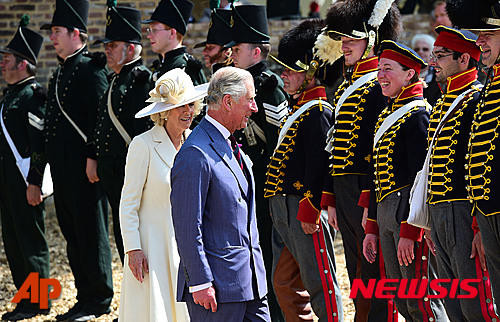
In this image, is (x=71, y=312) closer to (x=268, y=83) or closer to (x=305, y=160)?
(x=268, y=83)

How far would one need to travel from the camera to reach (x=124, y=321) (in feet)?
15.1

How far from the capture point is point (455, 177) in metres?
4.15

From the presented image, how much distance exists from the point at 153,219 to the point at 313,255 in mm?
1084

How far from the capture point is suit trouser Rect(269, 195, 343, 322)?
5.04 metres

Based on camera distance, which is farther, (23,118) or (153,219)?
(23,118)

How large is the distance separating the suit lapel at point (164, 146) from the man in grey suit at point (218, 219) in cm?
78

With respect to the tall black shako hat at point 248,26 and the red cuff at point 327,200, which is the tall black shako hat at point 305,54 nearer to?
the tall black shako hat at point 248,26

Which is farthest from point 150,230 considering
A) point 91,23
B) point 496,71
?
point 91,23

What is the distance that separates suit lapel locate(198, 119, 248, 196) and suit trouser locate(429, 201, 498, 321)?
1022 millimetres

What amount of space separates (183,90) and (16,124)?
10.5ft

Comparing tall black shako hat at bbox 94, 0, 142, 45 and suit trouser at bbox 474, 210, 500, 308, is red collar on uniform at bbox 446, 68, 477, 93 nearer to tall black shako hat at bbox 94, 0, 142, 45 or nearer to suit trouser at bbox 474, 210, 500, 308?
suit trouser at bbox 474, 210, 500, 308

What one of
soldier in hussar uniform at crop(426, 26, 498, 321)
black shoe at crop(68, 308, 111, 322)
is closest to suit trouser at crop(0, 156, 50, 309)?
black shoe at crop(68, 308, 111, 322)

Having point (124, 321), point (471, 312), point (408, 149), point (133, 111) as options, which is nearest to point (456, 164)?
point (408, 149)

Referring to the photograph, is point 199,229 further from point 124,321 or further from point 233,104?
point 124,321
